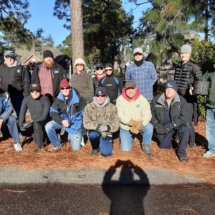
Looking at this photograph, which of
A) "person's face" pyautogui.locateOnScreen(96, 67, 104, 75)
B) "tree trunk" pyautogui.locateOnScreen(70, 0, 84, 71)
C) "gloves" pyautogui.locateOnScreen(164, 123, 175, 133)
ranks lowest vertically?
"gloves" pyautogui.locateOnScreen(164, 123, 175, 133)

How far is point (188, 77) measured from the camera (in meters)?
4.98

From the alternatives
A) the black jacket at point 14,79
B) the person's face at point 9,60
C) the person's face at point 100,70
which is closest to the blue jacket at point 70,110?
the black jacket at point 14,79

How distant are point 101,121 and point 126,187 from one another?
1.40 metres

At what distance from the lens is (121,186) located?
12.1 ft

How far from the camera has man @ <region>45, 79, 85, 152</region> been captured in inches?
192

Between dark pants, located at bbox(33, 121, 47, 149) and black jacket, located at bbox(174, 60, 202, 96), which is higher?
black jacket, located at bbox(174, 60, 202, 96)

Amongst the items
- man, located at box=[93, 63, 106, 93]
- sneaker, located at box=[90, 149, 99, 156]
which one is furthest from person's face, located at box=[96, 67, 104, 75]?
sneaker, located at box=[90, 149, 99, 156]

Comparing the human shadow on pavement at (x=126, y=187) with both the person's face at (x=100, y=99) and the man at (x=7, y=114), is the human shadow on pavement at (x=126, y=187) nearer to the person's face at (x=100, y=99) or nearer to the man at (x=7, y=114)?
the person's face at (x=100, y=99)

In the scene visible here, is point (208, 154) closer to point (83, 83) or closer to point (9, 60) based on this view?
point (83, 83)

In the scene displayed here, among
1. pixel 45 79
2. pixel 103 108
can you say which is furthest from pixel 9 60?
pixel 103 108

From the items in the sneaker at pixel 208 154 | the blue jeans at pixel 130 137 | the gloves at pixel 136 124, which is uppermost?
the gloves at pixel 136 124

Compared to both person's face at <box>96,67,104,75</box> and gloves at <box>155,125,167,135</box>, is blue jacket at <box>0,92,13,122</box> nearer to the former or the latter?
person's face at <box>96,67,104,75</box>

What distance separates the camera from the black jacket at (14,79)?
547 centimetres

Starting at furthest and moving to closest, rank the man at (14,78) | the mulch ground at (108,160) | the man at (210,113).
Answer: the man at (14,78) < the man at (210,113) < the mulch ground at (108,160)
